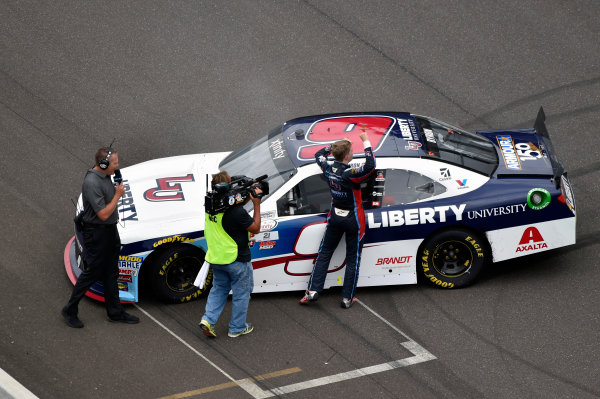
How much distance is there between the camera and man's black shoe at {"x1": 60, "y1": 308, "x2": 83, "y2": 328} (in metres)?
8.24

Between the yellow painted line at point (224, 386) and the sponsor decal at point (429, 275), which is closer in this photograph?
the yellow painted line at point (224, 386)

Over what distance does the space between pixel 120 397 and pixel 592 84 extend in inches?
336

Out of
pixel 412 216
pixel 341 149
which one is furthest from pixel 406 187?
pixel 341 149

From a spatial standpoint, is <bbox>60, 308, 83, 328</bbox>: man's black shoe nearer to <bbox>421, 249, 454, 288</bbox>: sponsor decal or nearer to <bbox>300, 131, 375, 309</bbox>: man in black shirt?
<bbox>300, 131, 375, 309</bbox>: man in black shirt

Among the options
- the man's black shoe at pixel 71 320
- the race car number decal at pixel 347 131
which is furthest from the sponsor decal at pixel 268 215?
the man's black shoe at pixel 71 320

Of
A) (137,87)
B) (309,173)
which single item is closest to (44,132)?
(137,87)

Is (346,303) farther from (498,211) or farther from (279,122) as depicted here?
(279,122)

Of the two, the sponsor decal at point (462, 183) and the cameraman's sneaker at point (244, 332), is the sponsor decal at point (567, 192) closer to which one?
the sponsor decal at point (462, 183)

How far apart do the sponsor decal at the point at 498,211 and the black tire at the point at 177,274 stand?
289cm

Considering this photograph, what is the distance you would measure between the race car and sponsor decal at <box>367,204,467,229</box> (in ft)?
0.03

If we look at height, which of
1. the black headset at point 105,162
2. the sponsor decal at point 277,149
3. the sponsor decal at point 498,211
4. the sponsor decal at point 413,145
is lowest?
the sponsor decal at point 498,211

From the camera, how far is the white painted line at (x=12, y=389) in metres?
6.92

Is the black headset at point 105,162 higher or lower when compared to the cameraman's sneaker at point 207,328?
higher

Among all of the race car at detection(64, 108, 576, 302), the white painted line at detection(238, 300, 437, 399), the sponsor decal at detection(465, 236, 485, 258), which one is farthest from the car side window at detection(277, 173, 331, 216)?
the white painted line at detection(238, 300, 437, 399)
